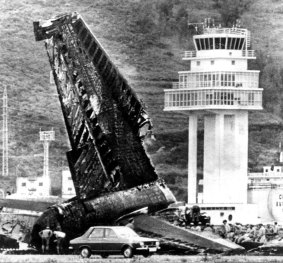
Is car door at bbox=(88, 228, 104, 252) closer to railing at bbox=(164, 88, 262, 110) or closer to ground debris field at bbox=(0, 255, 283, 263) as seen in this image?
ground debris field at bbox=(0, 255, 283, 263)

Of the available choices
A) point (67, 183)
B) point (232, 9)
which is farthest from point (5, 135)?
point (232, 9)

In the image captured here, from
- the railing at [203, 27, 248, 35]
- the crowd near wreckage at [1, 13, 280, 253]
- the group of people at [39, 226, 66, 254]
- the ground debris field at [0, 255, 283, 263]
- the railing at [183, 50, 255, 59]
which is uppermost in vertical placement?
the railing at [203, 27, 248, 35]

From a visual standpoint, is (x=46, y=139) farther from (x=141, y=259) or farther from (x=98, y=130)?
(x=141, y=259)

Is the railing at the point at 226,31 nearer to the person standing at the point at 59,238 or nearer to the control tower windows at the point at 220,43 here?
the control tower windows at the point at 220,43

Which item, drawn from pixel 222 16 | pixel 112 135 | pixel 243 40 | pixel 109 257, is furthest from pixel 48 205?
pixel 222 16

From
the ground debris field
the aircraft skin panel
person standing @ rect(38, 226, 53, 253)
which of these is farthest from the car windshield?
the aircraft skin panel

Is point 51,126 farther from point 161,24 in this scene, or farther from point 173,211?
point 173,211

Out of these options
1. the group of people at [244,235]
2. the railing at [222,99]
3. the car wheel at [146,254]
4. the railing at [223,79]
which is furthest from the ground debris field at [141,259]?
the railing at [222,99]
